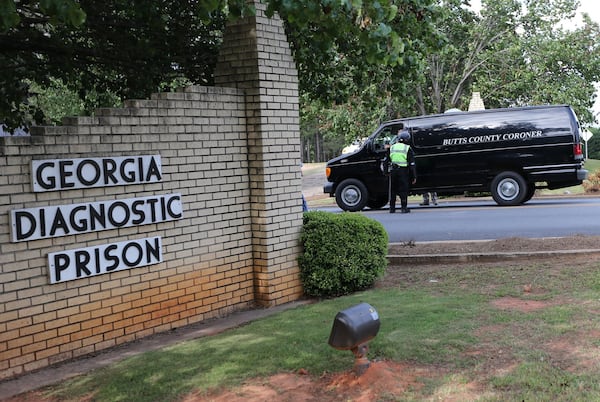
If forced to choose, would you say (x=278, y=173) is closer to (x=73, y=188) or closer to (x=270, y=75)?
(x=270, y=75)

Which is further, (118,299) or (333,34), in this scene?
(118,299)

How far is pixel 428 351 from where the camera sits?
17.3ft

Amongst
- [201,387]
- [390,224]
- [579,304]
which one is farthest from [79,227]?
[390,224]

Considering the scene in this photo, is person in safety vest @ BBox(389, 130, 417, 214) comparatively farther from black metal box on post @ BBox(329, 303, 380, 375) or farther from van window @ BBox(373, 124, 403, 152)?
black metal box on post @ BBox(329, 303, 380, 375)

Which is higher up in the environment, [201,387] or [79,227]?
[79,227]

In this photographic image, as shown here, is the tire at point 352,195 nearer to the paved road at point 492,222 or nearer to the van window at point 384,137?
the paved road at point 492,222

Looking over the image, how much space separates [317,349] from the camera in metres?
5.46

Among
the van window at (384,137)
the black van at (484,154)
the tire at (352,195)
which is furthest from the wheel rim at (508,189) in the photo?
the tire at (352,195)

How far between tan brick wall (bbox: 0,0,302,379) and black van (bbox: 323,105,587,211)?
380 inches

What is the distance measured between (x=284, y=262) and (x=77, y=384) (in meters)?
3.11

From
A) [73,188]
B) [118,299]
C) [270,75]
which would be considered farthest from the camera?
[270,75]

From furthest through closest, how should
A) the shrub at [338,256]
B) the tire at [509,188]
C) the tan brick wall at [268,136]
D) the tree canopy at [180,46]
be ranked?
the tire at [509,188]
the shrub at [338,256]
the tan brick wall at [268,136]
the tree canopy at [180,46]

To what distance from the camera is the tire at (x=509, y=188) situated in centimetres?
1664

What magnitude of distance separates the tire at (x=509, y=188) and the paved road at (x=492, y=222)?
12.2 inches
